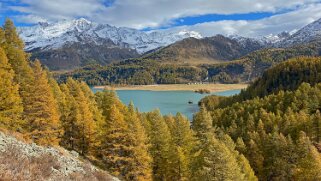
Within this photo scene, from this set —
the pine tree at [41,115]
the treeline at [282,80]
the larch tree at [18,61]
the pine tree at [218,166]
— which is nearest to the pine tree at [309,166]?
the pine tree at [218,166]

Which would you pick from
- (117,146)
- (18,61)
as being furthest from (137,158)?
(18,61)

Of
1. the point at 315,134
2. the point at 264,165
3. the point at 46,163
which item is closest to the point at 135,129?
the point at 46,163

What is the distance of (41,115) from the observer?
41031 mm

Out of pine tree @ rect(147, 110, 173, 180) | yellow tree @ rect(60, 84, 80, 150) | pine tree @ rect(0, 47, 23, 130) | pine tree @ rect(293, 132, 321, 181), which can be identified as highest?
pine tree @ rect(0, 47, 23, 130)

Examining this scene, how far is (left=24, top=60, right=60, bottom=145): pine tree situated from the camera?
39781 mm

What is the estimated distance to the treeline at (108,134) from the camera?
37.3 m

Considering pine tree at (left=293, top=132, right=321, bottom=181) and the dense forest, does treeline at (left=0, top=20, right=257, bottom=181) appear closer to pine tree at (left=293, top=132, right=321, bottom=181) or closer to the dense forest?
the dense forest

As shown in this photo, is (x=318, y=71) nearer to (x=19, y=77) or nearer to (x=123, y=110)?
(x=123, y=110)

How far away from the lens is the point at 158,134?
167ft

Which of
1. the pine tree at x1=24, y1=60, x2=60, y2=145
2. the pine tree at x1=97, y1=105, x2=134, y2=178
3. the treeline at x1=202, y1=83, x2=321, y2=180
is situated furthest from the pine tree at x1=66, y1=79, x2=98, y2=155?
the treeline at x1=202, y1=83, x2=321, y2=180

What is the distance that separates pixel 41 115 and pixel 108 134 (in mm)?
9513

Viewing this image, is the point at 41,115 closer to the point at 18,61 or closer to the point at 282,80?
the point at 18,61

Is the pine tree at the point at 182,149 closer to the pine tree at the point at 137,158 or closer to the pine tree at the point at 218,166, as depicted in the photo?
the pine tree at the point at 137,158

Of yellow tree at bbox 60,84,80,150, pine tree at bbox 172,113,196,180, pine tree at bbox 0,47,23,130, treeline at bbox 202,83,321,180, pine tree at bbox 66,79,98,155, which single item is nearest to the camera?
pine tree at bbox 0,47,23,130
